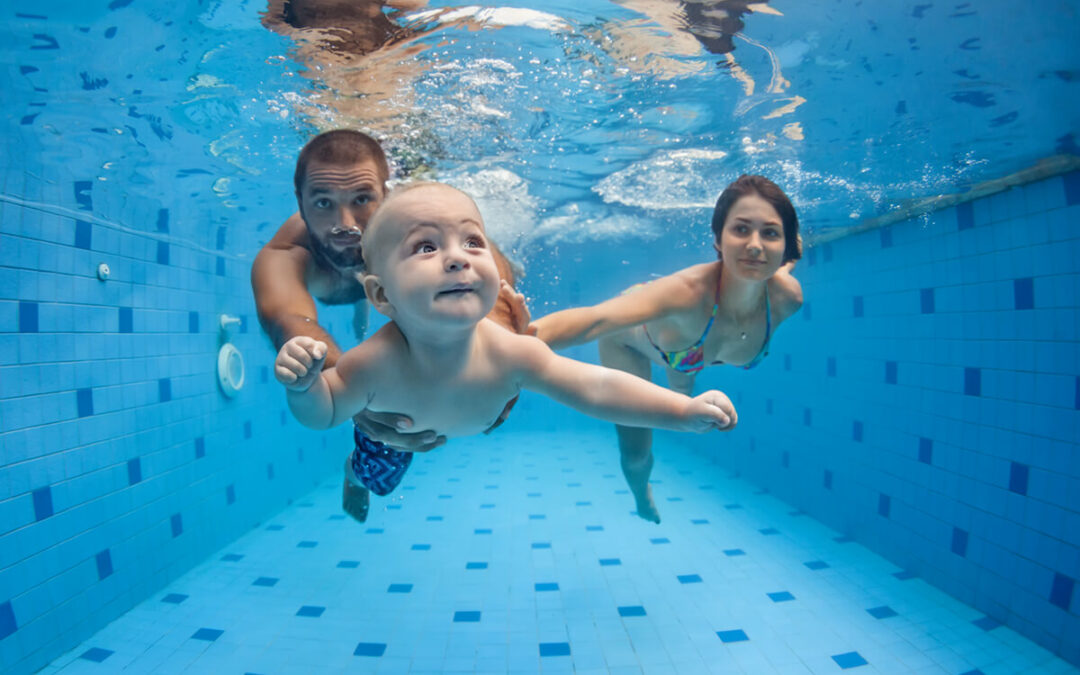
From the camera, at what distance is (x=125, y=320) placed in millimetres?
6328

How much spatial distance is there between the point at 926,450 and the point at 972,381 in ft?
3.46

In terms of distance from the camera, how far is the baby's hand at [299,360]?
174 centimetres

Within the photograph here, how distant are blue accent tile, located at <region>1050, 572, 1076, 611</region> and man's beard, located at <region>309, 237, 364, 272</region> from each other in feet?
22.2

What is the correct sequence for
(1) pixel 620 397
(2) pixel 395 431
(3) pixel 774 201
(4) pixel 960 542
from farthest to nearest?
(4) pixel 960 542, (3) pixel 774 201, (2) pixel 395 431, (1) pixel 620 397

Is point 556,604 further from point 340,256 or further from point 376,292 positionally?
point 376,292

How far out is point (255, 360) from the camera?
974 centimetres

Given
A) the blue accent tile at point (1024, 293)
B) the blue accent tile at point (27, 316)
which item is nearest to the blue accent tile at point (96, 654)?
the blue accent tile at point (27, 316)

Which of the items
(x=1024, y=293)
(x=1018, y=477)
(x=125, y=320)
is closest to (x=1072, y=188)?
(x=1024, y=293)

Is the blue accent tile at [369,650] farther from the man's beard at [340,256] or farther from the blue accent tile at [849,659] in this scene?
the blue accent tile at [849,659]

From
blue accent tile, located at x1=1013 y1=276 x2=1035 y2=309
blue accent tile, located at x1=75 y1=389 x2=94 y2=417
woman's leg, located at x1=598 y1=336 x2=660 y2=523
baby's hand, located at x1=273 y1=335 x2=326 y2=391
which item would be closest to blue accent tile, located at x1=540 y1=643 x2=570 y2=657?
woman's leg, located at x1=598 y1=336 x2=660 y2=523

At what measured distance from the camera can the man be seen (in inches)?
109

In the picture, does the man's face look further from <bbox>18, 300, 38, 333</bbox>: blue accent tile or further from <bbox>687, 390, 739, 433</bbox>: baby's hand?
<bbox>18, 300, 38, 333</bbox>: blue accent tile

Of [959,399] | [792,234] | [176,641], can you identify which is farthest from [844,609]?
[176,641]

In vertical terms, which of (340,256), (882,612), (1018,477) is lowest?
(882,612)
